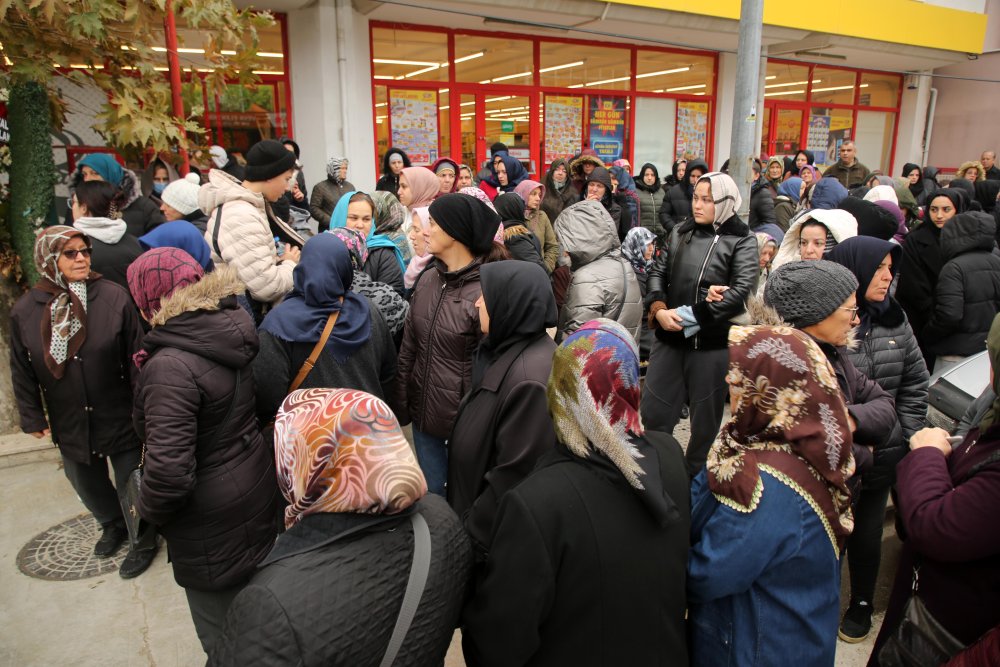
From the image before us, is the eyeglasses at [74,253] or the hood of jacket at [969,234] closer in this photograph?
the eyeglasses at [74,253]

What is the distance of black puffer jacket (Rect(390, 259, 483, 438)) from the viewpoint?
3.14 meters

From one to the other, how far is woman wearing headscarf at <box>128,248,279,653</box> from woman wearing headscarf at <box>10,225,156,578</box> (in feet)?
3.54

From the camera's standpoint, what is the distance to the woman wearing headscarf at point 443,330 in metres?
3.15

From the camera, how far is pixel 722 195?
12.7 ft

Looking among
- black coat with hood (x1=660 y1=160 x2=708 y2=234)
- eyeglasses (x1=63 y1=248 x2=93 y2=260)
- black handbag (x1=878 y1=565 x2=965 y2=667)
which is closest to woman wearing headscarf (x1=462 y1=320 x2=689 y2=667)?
black handbag (x1=878 y1=565 x2=965 y2=667)

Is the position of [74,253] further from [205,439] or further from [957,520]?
[957,520]

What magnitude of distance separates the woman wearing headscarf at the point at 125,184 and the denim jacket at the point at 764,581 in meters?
4.83

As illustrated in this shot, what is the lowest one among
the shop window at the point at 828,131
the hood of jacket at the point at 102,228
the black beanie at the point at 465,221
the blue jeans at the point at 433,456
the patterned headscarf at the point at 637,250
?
the blue jeans at the point at 433,456

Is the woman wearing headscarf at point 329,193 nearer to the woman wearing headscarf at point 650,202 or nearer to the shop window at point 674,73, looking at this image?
the woman wearing headscarf at point 650,202

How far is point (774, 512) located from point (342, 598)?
1041mm

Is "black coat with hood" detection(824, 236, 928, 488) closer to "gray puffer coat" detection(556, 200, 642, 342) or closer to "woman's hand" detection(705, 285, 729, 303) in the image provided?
"woman's hand" detection(705, 285, 729, 303)

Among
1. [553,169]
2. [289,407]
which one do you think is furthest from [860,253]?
[553,169]

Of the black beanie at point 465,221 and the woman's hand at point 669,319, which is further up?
the black beanie at point 465,221

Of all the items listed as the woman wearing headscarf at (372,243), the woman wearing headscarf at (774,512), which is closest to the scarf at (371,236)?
the woman wearing headscarf at (372,243)
